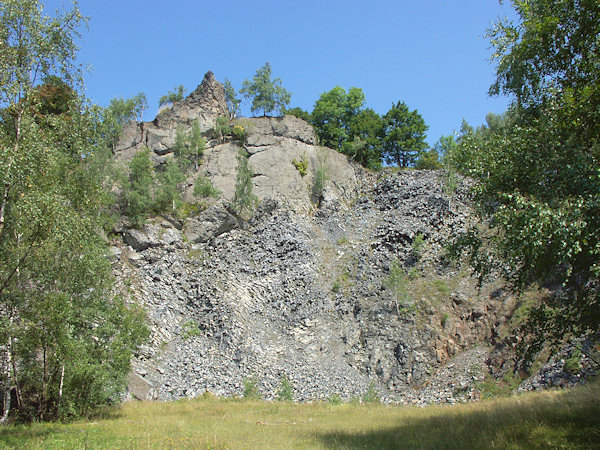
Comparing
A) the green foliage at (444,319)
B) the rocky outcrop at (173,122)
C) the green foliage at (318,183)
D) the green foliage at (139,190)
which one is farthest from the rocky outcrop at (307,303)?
the rocky outcrop at (173,122)

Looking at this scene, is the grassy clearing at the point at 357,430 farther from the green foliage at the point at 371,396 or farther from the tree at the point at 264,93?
the tree at the point at 264,93

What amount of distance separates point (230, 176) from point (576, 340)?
42.7 meters

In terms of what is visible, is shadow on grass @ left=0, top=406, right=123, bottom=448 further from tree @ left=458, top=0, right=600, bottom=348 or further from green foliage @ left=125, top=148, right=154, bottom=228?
green foliage @ left=125, top=148, right=154, bottom=228

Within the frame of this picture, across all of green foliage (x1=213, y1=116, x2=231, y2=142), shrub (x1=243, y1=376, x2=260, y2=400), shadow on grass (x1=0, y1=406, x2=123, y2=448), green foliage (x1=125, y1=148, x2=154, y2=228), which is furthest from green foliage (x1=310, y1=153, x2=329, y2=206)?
shadow on grass (x1=0, y1=406, x2=123, y2=448)

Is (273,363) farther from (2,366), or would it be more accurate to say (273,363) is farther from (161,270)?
(2,366)

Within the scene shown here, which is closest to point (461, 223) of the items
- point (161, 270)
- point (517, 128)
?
point (161, 270)

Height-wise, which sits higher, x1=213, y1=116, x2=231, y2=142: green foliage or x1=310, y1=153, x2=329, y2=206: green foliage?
x1=213, y1=116, x2=231, y2=142: green foliage

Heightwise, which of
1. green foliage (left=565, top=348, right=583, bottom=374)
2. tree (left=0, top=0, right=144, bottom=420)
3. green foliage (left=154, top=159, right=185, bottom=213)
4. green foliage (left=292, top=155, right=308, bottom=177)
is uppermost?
green foliage (left=292, top=155, right=308, bottom=177)

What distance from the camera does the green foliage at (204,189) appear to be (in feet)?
171

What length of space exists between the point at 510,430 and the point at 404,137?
62.2 m

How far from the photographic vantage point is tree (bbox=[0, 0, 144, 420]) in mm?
15062

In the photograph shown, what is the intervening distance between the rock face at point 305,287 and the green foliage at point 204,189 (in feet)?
5.46

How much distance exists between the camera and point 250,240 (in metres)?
50.0

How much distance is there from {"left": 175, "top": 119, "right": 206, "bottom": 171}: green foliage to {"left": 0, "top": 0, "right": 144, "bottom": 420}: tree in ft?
120
